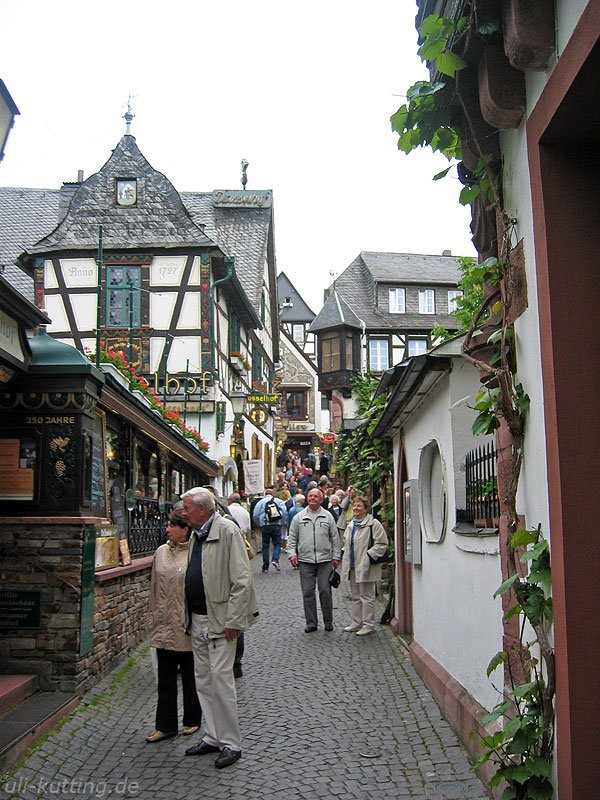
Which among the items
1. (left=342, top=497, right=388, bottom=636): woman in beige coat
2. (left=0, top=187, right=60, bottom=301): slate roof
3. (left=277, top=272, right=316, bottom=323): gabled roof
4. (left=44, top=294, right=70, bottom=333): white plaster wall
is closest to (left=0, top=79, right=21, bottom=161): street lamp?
(left=342, top=497, right=388, bottom=636): woman in beige coat

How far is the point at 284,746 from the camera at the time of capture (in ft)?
20.0

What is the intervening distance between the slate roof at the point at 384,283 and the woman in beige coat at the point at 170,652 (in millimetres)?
36900

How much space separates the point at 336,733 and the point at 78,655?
7.05 ft

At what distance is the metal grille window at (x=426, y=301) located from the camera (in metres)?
44.8

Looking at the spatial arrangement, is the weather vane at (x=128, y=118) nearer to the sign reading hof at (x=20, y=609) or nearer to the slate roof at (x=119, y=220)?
the slate roof at (x=119, y=220)

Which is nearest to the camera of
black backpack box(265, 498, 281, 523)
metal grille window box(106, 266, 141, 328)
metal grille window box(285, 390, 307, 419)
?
black backpack box(265, 498, 281, 523)

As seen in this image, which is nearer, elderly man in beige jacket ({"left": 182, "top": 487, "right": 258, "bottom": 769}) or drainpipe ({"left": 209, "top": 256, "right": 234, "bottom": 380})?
elderly man in beige jacket ({"left": 182, "top": 487, "right": 258, "bottom": 769})

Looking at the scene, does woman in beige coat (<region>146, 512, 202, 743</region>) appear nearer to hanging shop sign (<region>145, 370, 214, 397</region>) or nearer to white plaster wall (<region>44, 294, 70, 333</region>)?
hanging shop sign (<region>145, 370, 214, 397</region>)

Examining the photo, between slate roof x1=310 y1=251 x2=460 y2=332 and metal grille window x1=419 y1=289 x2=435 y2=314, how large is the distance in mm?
282

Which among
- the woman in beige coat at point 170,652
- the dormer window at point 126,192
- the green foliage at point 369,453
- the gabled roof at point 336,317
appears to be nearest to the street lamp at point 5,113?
the woman in beige coat at point 170,652

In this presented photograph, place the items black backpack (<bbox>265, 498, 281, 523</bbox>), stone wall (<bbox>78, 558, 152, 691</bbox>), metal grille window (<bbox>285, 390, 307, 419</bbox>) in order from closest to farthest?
stone wall (<bbox>78, 558, 152, 691</bbox>)
black backpack (<bbox>265, 498, 281, 523</bbox>)
metal grille window (<bbox>285, 390, 307, 419</bbox>)

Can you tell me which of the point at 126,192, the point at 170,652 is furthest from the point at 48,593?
the point at 126,192

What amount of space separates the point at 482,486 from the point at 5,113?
4.08m

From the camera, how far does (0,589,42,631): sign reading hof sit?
286 inches
